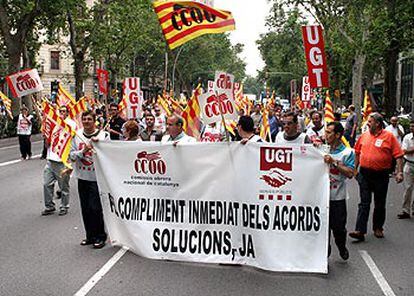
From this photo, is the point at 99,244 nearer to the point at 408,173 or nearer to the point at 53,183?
the point at 53,183

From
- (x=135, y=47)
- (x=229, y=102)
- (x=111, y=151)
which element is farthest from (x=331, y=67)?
(x=111, y=151)

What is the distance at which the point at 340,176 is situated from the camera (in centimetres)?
668

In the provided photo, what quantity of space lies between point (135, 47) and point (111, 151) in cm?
4620

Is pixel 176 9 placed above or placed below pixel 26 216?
above

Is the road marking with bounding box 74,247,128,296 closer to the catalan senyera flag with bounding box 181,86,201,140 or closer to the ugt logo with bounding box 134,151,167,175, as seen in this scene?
the ugt logo with bounding box 134,151,167,175

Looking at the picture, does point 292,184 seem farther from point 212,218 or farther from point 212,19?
point 212,19

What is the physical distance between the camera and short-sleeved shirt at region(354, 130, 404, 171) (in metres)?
8.23

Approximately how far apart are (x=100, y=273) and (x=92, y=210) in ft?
4.23

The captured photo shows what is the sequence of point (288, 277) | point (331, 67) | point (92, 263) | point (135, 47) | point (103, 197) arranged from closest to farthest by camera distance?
point (288, 277), point (92, 263), point (103, 197), point (331, 67), point (135, 47)

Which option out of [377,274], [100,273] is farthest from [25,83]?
[377,274]

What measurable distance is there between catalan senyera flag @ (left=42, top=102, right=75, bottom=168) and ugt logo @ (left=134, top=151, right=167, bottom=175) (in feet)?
4.66

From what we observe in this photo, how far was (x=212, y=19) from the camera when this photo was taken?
7.36 m

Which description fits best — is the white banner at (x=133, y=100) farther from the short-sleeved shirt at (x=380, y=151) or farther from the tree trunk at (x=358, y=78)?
the tree trunk at (x=358, y=78)

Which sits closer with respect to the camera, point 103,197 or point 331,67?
point 103,197
